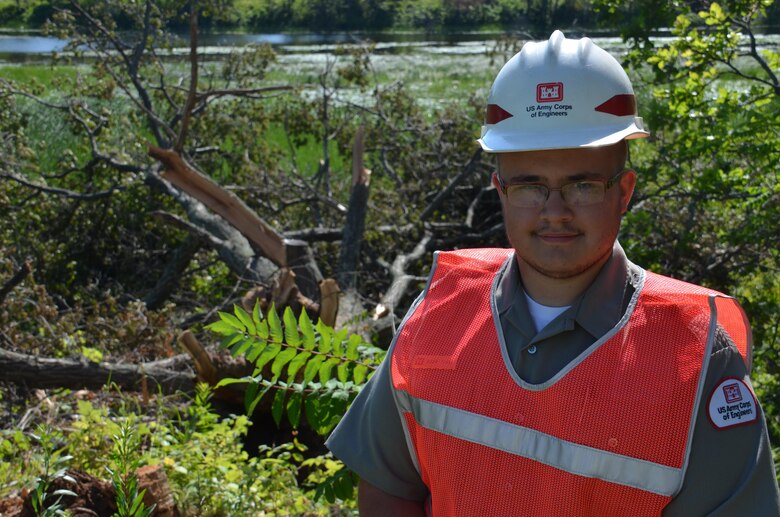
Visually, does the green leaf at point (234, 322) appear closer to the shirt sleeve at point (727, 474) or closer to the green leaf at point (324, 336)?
the green leaf at point (324, 336)

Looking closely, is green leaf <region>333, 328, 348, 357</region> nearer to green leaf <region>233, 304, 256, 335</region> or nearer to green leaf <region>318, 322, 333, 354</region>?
green leaf <region>318, 322, 333, 354</region>

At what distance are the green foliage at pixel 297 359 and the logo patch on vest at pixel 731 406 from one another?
153cm

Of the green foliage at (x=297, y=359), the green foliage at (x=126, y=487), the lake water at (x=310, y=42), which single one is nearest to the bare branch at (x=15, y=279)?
the green foliage at (x=126, y=487)

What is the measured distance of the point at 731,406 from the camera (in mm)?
1638

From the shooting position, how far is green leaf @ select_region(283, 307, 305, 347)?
113 inches

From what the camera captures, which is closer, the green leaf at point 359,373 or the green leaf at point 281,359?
the green leaf at point 281,359

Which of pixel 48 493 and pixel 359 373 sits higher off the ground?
pixel 359 373

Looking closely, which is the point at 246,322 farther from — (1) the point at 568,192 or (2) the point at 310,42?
(2) the point at 310,42

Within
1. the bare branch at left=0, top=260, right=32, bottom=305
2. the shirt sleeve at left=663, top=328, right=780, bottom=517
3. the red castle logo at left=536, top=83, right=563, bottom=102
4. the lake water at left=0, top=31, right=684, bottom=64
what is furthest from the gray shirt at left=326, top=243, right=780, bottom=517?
the lake water at left=0, top=31, right=684, bottom=64

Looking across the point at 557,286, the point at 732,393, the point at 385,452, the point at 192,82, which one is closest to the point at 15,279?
the point at 192,82

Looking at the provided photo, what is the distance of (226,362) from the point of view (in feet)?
18.0

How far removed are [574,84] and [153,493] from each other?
88.4 inches

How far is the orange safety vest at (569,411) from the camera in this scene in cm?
168

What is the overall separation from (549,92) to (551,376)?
2.12 ft
